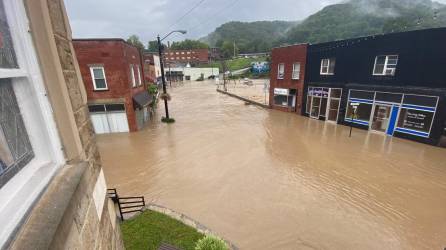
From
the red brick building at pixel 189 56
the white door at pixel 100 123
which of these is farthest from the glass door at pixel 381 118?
the red brick building at pixel 189 56

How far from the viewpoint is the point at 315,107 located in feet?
63.5

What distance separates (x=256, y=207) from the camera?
7.69m

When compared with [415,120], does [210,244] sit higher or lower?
lower

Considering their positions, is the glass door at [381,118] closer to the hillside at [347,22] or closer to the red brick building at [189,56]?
the hillside at [347,22]

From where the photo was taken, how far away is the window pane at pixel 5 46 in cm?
114

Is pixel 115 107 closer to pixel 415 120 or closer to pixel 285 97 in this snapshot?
pixel 285 97

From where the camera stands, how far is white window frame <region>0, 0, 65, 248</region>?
1084 mm

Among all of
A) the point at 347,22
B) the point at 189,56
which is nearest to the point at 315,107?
the point at 189,56

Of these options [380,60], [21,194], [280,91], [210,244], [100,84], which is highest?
[380,60]

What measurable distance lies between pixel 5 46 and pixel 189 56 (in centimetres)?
9800

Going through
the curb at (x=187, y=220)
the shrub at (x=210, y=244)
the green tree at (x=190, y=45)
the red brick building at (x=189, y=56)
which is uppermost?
the green tree at (x=190, y=45)

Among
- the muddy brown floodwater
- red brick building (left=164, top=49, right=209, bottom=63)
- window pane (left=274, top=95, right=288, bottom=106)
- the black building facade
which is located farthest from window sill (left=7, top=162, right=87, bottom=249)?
red brick building (left=164, top=49, right=209, bottom=63)

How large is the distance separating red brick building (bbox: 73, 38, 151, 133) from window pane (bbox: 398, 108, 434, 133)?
1774cm

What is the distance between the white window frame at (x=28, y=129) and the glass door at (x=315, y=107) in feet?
65.5
